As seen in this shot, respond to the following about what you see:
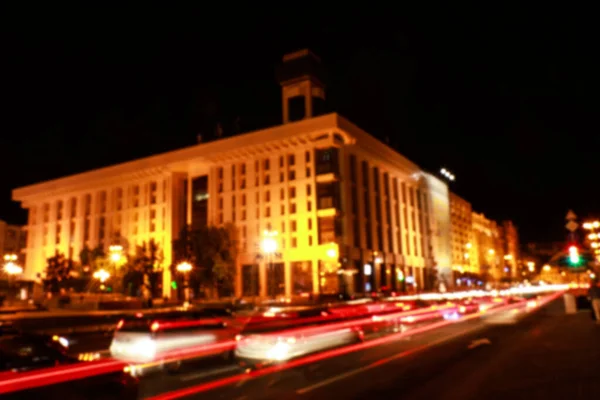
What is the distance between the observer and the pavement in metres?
8.89

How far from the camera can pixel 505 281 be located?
120500 millimetres

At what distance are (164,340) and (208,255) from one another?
2004 inches

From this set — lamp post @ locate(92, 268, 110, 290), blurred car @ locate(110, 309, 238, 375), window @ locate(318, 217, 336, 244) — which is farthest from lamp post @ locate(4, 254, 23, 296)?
blurred car @ locate(110, 309, 238, 375)

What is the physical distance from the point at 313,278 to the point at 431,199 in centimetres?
4426

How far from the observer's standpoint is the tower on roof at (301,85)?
70375 millimetres

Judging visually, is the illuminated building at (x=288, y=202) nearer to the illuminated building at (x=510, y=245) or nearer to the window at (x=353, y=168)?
the window at (x=353, y=168)

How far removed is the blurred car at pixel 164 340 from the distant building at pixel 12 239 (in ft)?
329

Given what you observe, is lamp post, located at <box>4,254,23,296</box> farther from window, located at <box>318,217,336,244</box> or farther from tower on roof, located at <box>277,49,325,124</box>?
tower on roof, located at <box>277,49,325,124</box>

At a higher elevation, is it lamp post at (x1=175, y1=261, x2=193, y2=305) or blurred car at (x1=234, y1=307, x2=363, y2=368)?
lamp post at (x1=175, y1=261, x2=193, y2=305)

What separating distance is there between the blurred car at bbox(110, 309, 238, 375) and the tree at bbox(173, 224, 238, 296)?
48671 millimetres

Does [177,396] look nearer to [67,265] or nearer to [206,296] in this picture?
[206,296]

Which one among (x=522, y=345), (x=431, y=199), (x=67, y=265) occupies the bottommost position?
(x=522, y=345)

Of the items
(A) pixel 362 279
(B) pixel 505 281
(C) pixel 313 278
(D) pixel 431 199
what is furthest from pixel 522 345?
(B) pixel 505 281

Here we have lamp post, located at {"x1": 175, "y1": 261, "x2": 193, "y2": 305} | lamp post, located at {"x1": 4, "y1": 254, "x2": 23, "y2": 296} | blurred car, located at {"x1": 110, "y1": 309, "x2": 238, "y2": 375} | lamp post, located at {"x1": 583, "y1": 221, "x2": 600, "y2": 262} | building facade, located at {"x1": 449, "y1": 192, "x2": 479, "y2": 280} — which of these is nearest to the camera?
blurred car, located at {"x1": 110, "y1": 309, "x2": 238, "y2": 375}
